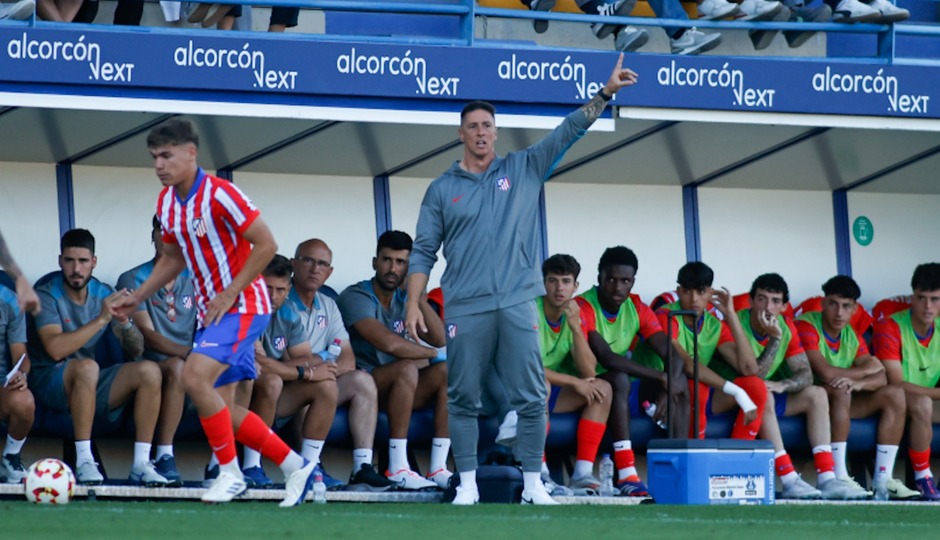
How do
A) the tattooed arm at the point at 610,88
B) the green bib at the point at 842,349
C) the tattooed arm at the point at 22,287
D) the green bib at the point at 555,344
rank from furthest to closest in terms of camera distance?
the green bib at the point at 842,349, the green bib at the point at 555,344, the tattooed arm at the point at 610,88, the tattooed arm at the point at 22,287

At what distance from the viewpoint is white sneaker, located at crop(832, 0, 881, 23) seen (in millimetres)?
9656

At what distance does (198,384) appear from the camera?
21.1 feet

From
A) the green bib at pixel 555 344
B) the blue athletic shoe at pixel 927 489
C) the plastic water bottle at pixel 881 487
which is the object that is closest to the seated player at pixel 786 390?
the plastic water bottle at pixel 881 487

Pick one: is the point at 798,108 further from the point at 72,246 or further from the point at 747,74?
the point at 72,246

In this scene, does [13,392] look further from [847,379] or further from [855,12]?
[855,12]

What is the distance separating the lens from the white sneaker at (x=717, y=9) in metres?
9.80

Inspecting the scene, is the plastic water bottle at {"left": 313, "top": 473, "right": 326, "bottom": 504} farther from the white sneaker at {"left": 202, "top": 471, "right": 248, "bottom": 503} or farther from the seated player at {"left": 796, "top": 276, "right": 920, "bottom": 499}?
the seated player at {"left": 796, "top": 276, "right": 920, "bottom": 499}

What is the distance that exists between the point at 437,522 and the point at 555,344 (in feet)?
12.4

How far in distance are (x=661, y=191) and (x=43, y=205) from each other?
414cm

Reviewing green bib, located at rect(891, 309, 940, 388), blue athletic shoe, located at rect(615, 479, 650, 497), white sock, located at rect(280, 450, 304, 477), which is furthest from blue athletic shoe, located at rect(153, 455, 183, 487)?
green bib, located at rect(891, 309, 940, 388)

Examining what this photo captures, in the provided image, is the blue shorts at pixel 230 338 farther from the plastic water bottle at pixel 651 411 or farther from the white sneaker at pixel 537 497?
the plastic water bottle at pixel 651 411

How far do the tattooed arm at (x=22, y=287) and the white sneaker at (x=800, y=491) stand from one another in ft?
17.1

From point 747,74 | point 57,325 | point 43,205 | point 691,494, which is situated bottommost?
point 691,494

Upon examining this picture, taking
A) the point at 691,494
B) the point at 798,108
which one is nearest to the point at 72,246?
the point at 691,494
